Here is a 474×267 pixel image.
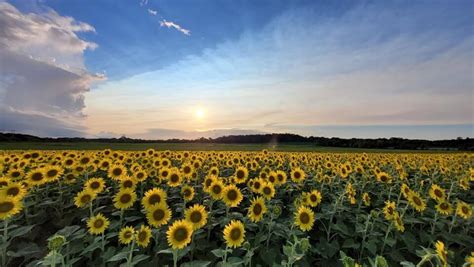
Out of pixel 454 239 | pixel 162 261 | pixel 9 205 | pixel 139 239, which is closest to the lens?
pixel 139 239

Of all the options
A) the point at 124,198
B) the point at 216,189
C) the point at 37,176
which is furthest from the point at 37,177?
the point at 216,189

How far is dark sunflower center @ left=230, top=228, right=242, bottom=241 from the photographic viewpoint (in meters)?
4.62

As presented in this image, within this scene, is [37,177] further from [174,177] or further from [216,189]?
[216,189]

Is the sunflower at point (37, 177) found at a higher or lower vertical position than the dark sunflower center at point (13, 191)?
higher

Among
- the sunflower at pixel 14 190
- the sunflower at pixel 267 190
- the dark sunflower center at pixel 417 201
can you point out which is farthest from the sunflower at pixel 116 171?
the dark sunflower center at pixel 417 201

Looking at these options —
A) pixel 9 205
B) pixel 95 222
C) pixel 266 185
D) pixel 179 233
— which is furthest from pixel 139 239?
pixel 266 185

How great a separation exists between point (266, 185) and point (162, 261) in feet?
8.72

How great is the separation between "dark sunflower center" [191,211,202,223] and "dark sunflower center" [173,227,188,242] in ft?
1.78

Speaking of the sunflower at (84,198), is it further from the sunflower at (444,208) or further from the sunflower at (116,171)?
the sunflower at (444,208)

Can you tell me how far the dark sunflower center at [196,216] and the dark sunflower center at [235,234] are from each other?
0.62 meters

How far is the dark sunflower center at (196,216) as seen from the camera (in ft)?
16.1

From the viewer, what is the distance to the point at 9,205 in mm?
4863

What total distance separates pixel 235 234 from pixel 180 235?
87 centimetres

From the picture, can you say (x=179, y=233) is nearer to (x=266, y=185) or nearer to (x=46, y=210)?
(x=266, y=185)
